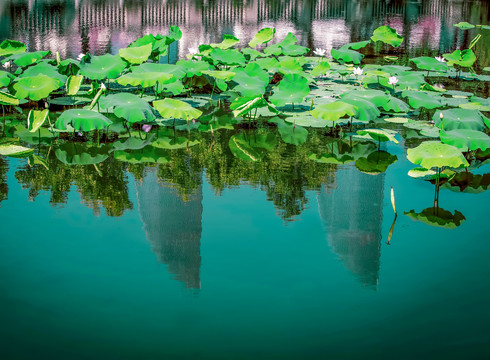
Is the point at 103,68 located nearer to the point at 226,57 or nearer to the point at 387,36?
the point at 226,57

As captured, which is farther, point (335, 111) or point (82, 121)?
point (335, 111)

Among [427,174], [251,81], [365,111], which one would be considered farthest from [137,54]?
[427,174]

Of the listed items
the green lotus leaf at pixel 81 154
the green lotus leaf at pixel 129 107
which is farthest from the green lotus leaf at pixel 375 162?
the green lotus leaf at pixel 81 154

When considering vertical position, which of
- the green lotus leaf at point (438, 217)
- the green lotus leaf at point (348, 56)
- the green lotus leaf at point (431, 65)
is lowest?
the green lotus leaf at point (438, 217)

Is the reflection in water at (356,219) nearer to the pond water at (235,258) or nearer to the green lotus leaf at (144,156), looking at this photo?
the pond water at (235,258)

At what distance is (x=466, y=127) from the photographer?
2.90 meters

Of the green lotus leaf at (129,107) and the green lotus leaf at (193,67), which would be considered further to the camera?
the green lotus leaf at (193,67)

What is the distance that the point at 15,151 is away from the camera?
2.82 meters

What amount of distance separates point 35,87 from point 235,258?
199 cm

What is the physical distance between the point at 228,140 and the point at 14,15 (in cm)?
558

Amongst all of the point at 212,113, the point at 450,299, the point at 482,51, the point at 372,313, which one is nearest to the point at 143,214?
the point at 372,313

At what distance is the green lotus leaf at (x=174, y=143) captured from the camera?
304 cm

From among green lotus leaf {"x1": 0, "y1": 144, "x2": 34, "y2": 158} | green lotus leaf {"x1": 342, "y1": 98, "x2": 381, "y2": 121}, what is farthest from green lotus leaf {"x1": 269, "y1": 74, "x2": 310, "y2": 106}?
green lotus leaf {"x1": 0, "y1": 144, "x2": 34, "y2": 158}

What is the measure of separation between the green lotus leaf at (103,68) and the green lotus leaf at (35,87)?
0.23 metres
